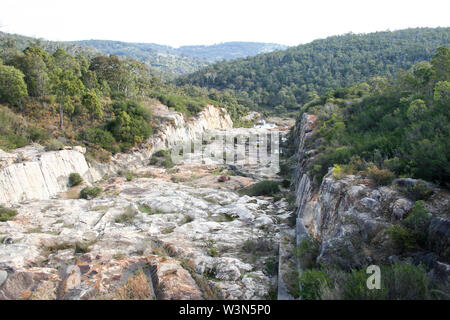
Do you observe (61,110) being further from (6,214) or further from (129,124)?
(6,214)

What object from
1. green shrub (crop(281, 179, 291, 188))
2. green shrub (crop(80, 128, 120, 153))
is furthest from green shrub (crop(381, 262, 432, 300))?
green shrub (crop(80, 128, 120, 153))

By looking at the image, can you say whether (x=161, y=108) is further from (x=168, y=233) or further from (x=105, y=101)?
(x=168, y=233)

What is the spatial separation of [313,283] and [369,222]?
2.27 meters

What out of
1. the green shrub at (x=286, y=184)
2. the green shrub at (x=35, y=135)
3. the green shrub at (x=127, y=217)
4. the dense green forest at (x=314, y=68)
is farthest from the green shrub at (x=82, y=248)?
the dense green forest at (x=314, y=68)

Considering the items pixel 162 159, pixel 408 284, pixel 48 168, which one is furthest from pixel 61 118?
pixel 408 284

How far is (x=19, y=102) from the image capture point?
2200cm

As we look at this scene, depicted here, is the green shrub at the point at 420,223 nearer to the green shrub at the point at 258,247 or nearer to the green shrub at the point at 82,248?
the green shrub at the point at 258,247

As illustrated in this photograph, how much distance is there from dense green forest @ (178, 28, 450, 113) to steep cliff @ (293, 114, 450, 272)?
6586 centimetres

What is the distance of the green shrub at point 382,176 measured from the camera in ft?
25.7

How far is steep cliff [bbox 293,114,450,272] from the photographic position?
5.34 metres

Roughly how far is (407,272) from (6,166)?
18.2m
